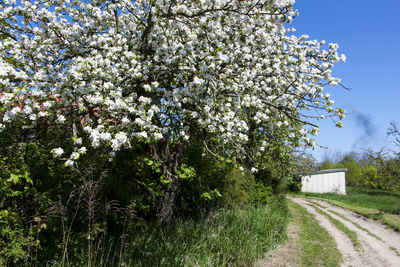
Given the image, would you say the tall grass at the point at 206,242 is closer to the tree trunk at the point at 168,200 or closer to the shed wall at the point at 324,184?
the tree trunk at the point at 168,200

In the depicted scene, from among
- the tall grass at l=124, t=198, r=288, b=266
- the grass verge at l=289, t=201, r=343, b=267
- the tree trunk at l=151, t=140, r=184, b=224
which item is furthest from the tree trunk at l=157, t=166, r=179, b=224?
the grass verge at l=289, t=201, r=343, b=267

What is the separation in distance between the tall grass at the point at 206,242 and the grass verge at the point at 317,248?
1026 mm

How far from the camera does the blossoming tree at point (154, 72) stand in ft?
18.1

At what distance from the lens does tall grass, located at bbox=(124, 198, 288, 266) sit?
5.36 metres

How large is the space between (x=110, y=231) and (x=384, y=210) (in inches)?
723

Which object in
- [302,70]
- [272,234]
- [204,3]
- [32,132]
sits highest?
[204,3]

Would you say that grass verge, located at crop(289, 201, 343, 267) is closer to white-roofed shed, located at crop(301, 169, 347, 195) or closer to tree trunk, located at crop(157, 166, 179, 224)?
tree trunk, located at crop(157, 166, 179, 224)

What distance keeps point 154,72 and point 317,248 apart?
729 cm

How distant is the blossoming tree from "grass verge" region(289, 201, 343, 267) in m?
3.47

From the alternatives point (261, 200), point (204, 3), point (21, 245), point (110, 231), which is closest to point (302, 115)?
point (204, 3)

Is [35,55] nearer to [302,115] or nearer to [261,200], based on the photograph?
[302,115]

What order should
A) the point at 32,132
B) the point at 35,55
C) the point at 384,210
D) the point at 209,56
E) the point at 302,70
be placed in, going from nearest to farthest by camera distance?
the point at 32,132 → the point at 209,56 → the point at 35,55 → the point at 302,70 → the point at 384,210

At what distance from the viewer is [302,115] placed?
22.3 ft

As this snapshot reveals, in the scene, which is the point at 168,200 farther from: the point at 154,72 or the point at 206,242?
the point at 154,72
